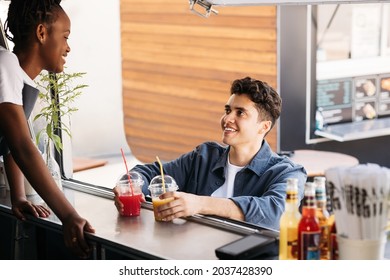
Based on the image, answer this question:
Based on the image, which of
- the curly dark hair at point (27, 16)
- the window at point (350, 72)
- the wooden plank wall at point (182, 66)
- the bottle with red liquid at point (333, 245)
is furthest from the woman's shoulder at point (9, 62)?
the window at point (350, 72)

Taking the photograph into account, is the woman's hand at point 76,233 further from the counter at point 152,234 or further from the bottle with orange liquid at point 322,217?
the bottle with orange liquid at point 322,217

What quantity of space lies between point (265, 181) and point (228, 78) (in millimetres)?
3869

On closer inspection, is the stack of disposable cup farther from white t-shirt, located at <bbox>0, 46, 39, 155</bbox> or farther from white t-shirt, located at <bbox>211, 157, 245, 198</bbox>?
white t-shirt, located at <bbox>211, 157, 245, 198</bbox>

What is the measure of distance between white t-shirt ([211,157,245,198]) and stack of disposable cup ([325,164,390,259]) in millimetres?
1224

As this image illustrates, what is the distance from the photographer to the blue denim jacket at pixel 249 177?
261 centimetres

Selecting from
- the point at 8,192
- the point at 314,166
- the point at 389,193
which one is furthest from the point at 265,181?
the point at 314,166

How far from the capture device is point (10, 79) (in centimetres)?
227

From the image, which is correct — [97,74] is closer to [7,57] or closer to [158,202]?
[7,57]

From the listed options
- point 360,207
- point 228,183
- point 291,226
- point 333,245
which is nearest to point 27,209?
point 228,183

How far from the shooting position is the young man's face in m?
2.92

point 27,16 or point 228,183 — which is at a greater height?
point 27,16

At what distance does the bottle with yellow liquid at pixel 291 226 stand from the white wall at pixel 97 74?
6.46 m

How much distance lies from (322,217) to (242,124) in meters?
1.14
